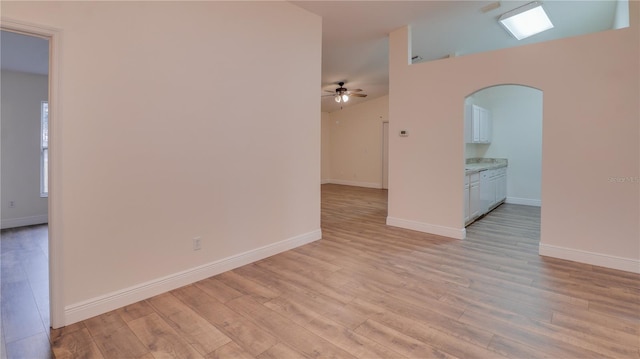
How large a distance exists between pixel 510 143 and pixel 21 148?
9108 millimetres

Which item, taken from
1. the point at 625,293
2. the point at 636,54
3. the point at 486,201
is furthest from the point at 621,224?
the point at 486,201

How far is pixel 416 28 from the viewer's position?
14.6ft

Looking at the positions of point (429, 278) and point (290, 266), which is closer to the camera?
point (429, 278)

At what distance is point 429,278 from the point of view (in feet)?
9.41

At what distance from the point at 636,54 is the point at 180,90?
4243 mm

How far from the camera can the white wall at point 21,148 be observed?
15.9 ft

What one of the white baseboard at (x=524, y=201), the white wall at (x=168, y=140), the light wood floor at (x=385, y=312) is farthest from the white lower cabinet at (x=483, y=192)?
the white wall at (x=168, y=140)

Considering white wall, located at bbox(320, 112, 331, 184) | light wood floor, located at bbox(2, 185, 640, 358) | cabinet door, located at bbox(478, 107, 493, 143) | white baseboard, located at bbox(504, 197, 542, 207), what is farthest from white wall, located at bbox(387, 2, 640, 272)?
white wall, located at bbox(320, 112, 331, 184)

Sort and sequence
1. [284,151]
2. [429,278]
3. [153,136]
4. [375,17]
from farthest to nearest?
1. [375,17]
2. [284,151]
3. [429,278]
4. [153,136]

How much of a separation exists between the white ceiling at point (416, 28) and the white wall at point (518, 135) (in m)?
1.54

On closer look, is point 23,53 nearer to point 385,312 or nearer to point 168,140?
point 168,140

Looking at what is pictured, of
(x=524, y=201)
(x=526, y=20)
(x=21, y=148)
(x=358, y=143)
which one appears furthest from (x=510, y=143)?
(x=21, y=148)

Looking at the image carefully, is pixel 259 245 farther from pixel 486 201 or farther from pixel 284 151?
pixel 486 201

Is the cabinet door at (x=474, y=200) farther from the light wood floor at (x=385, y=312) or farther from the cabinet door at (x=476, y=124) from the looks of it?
the light wood floor at (x=385, y=312)
